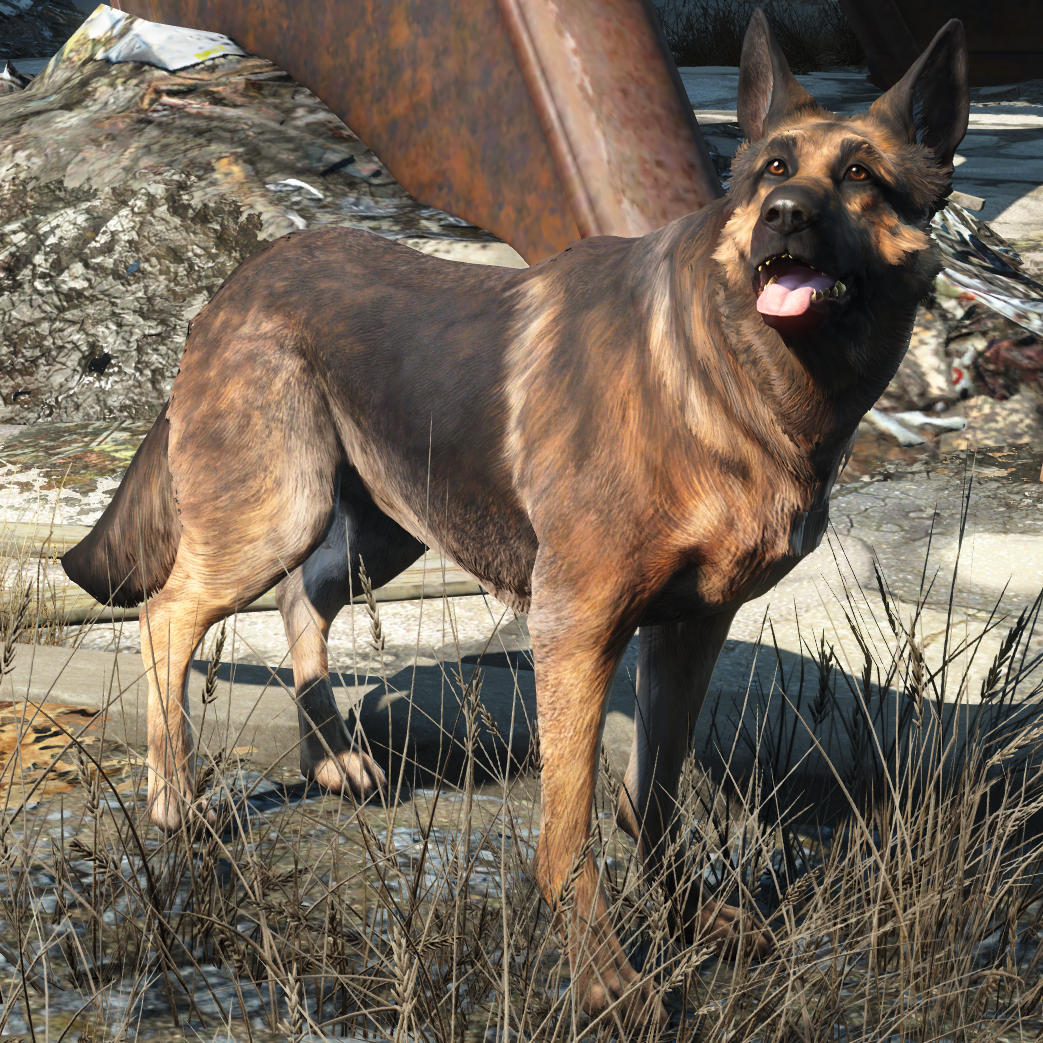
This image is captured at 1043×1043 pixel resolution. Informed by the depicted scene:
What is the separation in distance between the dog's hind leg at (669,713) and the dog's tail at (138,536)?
1221 millimetres

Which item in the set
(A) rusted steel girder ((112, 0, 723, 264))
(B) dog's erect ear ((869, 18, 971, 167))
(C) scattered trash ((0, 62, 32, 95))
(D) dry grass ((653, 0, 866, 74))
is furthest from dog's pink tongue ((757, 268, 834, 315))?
(D) dry grass ((653, 0, 866, 74))

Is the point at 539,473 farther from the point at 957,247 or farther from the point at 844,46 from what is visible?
the point at 844,46

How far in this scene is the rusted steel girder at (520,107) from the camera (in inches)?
180

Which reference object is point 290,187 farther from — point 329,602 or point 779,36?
point 779,36

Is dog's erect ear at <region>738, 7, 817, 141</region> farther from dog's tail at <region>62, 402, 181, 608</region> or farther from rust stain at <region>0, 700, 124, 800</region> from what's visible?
rust stain at <region>0, 700, 124, 800</region>

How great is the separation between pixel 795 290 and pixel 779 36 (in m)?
15.6

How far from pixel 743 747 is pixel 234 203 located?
13.6ft

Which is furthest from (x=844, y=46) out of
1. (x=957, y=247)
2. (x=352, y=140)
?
(x=352, y=140)

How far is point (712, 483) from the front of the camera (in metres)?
1.99

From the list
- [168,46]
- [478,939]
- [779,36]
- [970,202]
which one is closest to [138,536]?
[478,939]

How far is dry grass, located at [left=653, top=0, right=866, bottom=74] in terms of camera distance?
618 inches

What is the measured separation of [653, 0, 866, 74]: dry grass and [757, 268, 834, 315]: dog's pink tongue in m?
14.9

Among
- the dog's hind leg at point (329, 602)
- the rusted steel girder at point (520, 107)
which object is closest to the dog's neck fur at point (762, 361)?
the dog's hind leg at point (329, 602)

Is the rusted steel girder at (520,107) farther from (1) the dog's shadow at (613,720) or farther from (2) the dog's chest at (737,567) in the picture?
(2) the dog's chest at (737,567)
